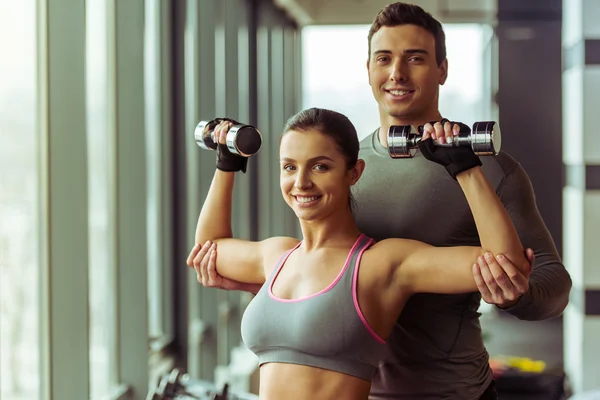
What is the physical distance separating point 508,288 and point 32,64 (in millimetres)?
1520

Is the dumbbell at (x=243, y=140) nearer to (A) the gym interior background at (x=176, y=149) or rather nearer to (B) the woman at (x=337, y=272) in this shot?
(B) the woman at (x=337, y=272)

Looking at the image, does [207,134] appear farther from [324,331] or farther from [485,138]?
[485,138]

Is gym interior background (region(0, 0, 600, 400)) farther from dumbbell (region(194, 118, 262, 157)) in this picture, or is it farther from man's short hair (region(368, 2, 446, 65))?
dumbbell (region(194, 118, 262, 157))

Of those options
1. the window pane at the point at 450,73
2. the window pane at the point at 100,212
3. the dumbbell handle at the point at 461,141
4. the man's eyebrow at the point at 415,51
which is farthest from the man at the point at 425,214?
the window pane at the point at 450,73

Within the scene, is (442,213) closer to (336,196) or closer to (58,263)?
(336,196)

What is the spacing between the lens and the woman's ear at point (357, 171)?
4.85 ft

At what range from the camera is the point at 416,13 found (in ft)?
5.00

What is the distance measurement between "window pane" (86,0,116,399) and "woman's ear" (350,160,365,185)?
1435 mm

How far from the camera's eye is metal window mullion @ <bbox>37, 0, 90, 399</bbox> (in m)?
2.27

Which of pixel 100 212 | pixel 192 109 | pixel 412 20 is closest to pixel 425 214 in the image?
pixel 412 20

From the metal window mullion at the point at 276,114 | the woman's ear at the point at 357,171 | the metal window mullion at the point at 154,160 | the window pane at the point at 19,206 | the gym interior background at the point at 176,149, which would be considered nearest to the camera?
the woman's ear at the point at 357,171

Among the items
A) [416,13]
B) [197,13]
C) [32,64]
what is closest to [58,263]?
[32,64]

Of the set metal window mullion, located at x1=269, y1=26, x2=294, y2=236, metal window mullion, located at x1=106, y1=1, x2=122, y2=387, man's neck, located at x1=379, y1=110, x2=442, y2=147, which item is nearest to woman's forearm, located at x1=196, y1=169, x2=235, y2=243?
man's neck, located at x1=379, y1=110, x2=442, y2=147

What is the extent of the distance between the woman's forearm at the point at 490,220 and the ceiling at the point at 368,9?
3940mm
